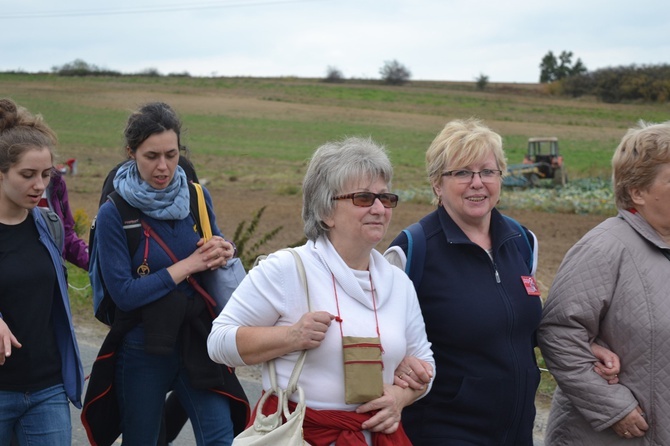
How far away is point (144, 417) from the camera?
148 inches

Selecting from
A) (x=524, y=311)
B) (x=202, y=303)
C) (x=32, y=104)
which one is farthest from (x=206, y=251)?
(x=32, y=104)

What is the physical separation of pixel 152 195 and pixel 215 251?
0.37 meters

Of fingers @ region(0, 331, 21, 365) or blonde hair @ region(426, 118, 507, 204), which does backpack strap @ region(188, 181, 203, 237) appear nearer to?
fingers @ region(0, 331, 21, 365)

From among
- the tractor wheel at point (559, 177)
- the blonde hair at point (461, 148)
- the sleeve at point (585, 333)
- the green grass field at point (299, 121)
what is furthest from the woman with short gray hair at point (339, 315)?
the tractor wheel at point (559, 177)

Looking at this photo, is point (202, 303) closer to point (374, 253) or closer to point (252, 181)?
point (374, 253)

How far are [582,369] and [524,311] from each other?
313mm

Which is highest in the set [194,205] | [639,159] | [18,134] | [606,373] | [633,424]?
[18,134]

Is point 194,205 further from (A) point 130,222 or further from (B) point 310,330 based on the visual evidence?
(B) point 310,330

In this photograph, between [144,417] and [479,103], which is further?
[479,103]

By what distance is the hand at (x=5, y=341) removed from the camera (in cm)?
326

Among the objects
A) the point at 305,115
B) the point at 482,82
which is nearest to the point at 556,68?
the point at 482,82

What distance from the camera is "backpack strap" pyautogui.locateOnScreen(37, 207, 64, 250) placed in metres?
3.73

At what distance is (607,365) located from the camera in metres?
3.17

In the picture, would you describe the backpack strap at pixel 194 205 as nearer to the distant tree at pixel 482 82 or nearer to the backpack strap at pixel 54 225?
the backpack strap at pixel 54 225
